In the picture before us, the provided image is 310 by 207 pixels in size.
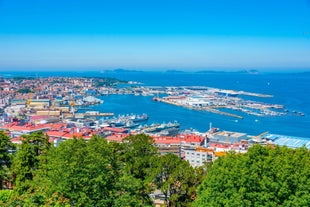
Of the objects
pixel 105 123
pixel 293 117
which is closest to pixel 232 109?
pixel 293 117

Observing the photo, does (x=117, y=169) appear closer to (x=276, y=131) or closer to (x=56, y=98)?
(x=276, y=131)

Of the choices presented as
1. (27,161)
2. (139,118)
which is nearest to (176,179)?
(27,161)

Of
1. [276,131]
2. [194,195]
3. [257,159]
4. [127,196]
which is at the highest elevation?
[257,159]

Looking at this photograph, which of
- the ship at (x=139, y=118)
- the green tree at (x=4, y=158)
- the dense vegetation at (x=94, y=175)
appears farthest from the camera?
the ship at (x=139, y=118)

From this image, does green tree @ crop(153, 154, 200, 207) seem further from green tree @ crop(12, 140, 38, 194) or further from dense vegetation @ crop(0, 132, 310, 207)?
green tree @ crop(12, 140, 38, 194)

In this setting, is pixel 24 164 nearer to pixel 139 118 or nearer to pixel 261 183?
pixel 261 183

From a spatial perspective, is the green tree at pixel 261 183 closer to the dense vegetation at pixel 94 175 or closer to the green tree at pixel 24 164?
the dense vegetation at pixel 94 175

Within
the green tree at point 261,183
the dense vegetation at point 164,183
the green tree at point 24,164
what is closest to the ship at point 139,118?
the green tree at point 24,164

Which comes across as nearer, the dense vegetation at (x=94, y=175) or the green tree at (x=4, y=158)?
the dense vegetation at (x=94, y=175)
